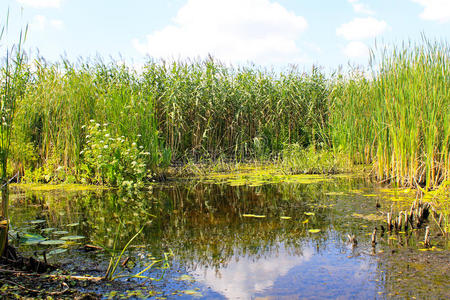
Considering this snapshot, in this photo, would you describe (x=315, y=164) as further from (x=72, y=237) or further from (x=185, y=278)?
(x=185, y=278)

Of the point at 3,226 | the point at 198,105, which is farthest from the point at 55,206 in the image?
the point at 198,105

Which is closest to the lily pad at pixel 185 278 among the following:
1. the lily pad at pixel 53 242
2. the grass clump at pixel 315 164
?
the lily pad at pixel 53 242

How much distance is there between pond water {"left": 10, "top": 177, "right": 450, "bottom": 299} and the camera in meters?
2.48

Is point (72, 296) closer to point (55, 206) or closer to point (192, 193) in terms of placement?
point (55, 206)

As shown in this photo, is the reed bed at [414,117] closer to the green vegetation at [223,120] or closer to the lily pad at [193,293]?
the green vegetation at [223,120]

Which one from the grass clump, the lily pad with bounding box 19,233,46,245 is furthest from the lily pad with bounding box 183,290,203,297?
the grass clump

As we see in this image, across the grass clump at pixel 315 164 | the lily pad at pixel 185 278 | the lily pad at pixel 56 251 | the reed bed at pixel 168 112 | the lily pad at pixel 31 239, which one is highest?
the reed bed at pixel 168 112

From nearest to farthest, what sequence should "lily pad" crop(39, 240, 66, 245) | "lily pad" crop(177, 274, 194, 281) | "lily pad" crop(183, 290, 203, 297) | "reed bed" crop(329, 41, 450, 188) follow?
"lily pad" crop(183, 290, 203, 297) → "lily pad" crop(177, 274, 194, 281) → "lily pad" crop(39, 240, 66, 245) → "reed bed" crop(329, 41, 450, 188)

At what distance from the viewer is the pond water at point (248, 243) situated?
8.14ft

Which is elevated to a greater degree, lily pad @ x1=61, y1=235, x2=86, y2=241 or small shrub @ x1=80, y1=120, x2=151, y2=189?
small shrub @ x1=80, y1=120, x2=151, y2=189

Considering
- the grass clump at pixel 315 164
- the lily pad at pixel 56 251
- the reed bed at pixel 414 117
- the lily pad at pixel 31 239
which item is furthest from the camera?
the grass clump at pixel 315 164

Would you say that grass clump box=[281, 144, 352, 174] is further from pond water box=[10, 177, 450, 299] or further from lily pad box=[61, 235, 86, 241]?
lily pad box=[61, 235, 86, 241]

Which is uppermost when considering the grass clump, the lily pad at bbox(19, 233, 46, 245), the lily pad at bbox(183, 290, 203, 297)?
the grass clump

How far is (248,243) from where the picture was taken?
11.1 feet
